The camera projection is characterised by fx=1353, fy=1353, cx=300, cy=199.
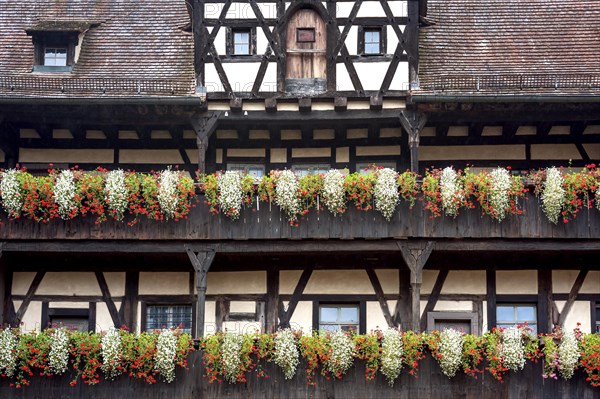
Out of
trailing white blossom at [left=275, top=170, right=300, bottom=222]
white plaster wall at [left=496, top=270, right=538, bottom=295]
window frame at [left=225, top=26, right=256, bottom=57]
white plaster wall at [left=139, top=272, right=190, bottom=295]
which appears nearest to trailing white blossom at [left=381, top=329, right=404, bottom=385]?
trailing white blossom at [left=275, top=170, right=300, bottom=222]

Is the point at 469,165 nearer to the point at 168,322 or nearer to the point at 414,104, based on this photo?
the point at 414,104

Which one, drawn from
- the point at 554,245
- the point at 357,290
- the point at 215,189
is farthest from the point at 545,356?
the point at 215,189

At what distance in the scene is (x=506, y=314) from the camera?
27.0 m

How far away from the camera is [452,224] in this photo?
25672mm

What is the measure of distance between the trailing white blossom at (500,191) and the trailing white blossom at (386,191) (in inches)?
70.3

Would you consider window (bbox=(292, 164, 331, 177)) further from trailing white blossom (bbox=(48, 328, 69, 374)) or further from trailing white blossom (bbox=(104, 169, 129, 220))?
trailing white blossom (bbox=(48, 328, 69, 374))

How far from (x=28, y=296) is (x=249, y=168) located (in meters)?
5.22

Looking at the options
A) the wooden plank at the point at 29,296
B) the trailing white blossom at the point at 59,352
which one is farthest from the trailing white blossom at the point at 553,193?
the wooden plank at the point at 29,296

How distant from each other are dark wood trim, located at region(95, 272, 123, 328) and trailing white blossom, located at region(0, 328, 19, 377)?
2.62 m

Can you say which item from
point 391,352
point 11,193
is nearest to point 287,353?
point 391,352

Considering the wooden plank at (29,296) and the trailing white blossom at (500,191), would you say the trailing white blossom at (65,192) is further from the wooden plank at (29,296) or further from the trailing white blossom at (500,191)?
the trailing white blossom at (500,191)

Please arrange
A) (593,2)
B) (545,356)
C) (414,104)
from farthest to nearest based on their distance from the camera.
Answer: (593,2), (414,104), (545,356)

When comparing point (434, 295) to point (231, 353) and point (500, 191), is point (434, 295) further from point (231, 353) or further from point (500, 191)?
point (231, 353)

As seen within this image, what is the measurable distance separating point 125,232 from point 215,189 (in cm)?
195
